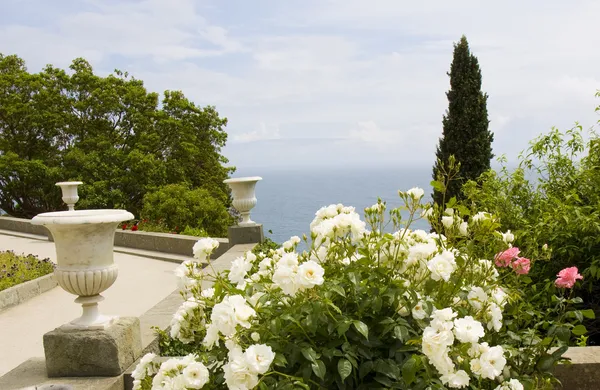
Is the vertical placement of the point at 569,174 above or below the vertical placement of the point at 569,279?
above

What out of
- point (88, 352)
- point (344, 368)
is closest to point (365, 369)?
point (344, 368)

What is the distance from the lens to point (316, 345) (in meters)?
2.03

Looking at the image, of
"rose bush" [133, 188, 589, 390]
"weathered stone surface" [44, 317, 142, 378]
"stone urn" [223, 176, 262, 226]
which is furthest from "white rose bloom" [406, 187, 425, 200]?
"stone urn" [223, 176, 262, 226]

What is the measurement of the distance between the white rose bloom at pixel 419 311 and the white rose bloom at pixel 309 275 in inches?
15.8

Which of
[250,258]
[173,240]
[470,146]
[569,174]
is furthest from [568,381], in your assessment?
[470,146]

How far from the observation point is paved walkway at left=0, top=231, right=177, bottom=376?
4.91 meters

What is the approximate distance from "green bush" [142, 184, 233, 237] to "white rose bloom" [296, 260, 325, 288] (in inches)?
392

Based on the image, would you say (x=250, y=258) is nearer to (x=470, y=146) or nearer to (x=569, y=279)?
(x=569, y=279)

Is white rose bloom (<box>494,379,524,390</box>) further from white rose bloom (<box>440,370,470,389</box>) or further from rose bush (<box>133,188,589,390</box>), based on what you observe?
white rose bloom (<box>440,370,470,389</box>)

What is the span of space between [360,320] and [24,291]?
6005 millimetres

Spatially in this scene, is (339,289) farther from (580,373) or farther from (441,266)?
(580,373)

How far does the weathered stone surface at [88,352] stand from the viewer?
3.08 meters

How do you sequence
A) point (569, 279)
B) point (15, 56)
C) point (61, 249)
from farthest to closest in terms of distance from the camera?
point (15, 56), point (61, 249), point (569, 279)

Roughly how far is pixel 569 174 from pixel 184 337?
405 centimetres
